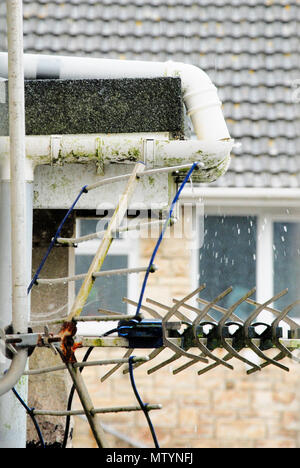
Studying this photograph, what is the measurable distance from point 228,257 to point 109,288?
1346 millimetres

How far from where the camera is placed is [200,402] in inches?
282

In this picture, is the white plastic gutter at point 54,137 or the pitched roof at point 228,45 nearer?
the white plastic gutter at point 54,137

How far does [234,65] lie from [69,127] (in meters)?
4.69

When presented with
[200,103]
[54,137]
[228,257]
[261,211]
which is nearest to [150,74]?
[200,103]

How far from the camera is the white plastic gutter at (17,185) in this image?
2.50 meters

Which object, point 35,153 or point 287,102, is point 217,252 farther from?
point 35,153

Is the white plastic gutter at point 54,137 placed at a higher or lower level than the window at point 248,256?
higher

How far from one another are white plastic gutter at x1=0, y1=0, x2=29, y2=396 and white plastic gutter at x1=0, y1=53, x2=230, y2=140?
3.25 ft

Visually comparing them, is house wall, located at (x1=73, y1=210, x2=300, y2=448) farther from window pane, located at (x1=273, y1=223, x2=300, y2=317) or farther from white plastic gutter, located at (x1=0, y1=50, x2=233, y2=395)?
white plastic gutter, located at (x1=0, y1=50, x2=233, y2=395)

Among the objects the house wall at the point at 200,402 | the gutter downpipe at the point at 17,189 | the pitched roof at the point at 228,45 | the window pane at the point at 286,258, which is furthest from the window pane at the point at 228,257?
the gutter downpipe at the point at 17,189

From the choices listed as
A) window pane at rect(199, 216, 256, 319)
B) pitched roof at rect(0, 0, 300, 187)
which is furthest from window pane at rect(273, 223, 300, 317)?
pitched roof at rect(0, 0, 300, 187)

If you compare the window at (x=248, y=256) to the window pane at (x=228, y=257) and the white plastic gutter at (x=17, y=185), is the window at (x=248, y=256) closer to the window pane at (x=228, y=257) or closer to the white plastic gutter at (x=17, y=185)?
the window pane at (x=228, y=257)

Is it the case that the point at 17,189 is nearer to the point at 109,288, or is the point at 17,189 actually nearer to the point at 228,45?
the point at 109,288
